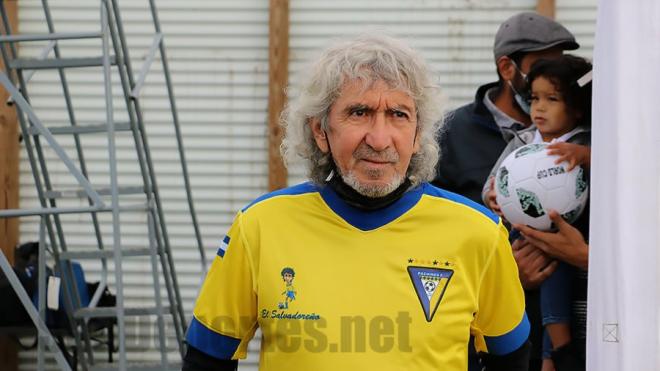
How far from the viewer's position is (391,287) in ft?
8.34

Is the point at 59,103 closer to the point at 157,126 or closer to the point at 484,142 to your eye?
the point at 157,126

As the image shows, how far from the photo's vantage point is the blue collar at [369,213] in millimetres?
2605

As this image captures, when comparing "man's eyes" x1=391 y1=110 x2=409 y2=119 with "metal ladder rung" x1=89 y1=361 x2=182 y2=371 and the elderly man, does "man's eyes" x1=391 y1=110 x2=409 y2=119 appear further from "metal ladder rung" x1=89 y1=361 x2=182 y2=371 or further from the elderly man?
"metal ladder rung" x1=89 y1=361 x2=182 y2=371

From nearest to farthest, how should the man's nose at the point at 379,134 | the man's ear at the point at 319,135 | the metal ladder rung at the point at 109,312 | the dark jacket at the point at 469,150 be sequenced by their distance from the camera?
the man's nose at the point at 379,134, the man's ear at the point at 319,135, the dark jacket at the point at 469,150, the metal ladder rung at the point at 109,312

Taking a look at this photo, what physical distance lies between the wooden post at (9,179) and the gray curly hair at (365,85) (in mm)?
4641

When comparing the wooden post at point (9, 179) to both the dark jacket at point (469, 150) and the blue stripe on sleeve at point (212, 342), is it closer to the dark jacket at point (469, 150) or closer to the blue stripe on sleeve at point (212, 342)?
the dark jacket at point (469, 150)

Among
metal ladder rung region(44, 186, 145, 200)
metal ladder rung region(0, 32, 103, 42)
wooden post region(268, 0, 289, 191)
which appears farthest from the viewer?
wooden post region(268, 0, 289, 191)

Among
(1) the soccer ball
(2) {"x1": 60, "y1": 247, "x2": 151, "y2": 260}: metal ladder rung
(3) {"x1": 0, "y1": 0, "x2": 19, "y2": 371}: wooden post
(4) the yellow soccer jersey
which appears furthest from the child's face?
(3) {"x1": 0, "y1": 0, "x2": 19, "y2": 371}: wooden post

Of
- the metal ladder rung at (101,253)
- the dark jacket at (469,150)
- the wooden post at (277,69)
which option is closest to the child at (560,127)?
the dark jacket at (469,150)

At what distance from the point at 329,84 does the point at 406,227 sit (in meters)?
0.39

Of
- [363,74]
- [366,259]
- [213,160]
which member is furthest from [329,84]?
[213,160]

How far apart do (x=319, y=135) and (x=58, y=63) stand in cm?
312

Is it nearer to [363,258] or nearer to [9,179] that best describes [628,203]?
[363,258]

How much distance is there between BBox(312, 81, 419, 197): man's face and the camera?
100 inches
